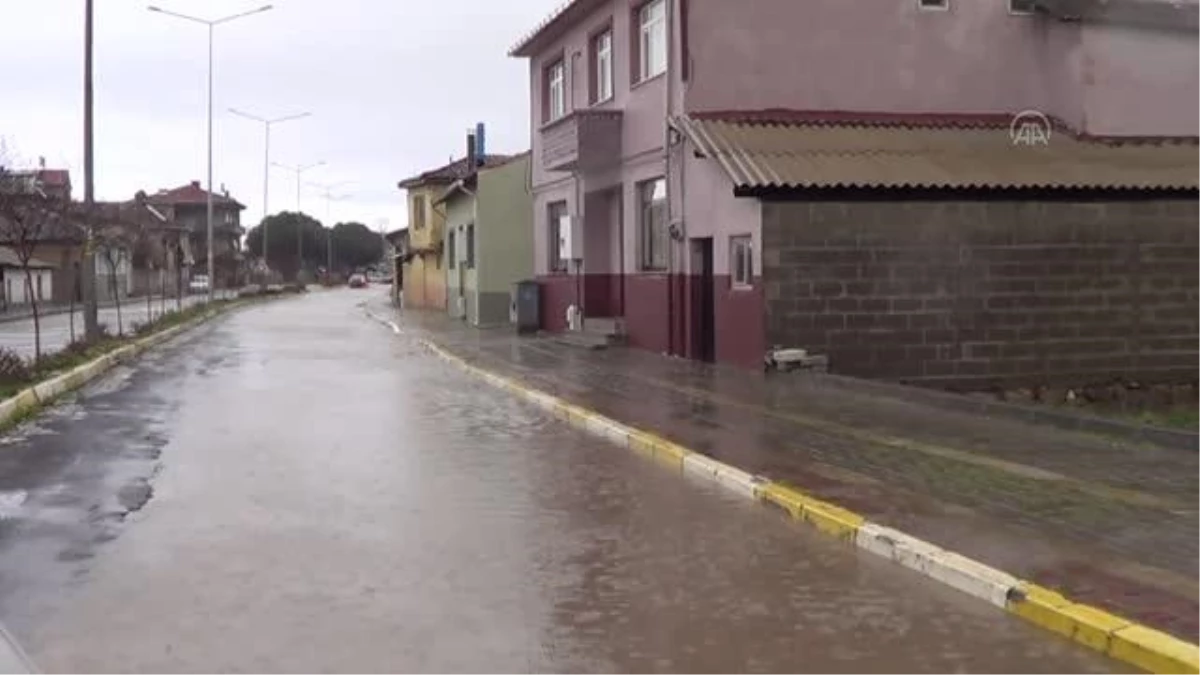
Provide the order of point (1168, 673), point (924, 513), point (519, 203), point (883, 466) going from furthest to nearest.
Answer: point (519, 203), point (883, 466), point (924, 513), point (1168, 673)

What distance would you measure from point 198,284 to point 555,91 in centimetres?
8047

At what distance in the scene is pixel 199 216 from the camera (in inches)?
5335

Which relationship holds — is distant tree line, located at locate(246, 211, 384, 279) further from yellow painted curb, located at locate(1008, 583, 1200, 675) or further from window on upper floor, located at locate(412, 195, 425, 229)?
yellow painted curb, located at locate(1008, 583, 1200, 675)

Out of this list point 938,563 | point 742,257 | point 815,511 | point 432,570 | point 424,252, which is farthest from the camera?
point 424,252

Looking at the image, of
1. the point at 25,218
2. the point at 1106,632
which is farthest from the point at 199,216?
the point at 1106,632

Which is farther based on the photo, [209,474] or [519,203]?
[519,203]

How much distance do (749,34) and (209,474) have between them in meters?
12.3

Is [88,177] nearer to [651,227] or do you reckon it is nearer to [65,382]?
[65,382]

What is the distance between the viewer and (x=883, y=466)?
1047cm

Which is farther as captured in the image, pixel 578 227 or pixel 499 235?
pixel 499 235

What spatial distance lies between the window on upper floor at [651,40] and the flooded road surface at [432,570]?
10.1 metres

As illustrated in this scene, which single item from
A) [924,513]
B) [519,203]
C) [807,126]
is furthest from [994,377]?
[519,203]

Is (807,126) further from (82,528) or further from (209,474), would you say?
(82,528)

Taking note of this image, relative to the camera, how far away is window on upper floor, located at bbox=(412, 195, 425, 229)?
58.0 meters
